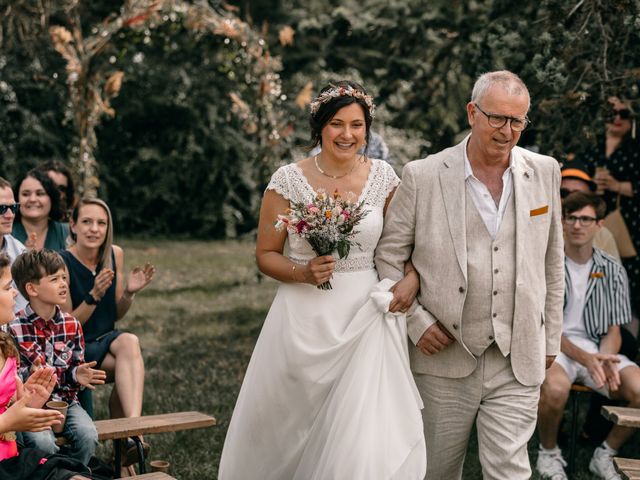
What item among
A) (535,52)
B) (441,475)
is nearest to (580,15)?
(535,52)

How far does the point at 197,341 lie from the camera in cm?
934

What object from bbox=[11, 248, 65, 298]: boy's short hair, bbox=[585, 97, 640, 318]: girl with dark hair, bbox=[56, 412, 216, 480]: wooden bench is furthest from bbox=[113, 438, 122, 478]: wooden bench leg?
bbox=[585, 97, 640, 318]: girl with dark hair

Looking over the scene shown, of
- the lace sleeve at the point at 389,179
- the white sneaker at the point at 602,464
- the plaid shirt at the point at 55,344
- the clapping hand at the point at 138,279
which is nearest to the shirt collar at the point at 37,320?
the plaid shirt at the point at 55,344

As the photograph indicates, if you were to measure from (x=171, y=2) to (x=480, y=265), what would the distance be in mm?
7239

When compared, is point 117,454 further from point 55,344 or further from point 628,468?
point 628,468

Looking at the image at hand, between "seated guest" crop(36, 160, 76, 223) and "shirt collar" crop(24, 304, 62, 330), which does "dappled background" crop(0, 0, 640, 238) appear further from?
"shirt collar" crop(24, 304, 62, 330)

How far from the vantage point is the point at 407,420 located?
418 cm

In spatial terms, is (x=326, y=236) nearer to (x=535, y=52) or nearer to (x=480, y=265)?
(x=480, y=265)

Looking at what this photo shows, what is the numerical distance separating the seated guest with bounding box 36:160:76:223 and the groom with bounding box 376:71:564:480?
3.04 metres

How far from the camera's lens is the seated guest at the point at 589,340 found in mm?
5688

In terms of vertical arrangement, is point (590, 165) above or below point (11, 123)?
below

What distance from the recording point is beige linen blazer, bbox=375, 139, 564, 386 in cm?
405

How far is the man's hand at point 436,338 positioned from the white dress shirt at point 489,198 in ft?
1.68

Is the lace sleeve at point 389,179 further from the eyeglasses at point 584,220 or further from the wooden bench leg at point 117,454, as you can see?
the wooden bench leg at point 117,454
